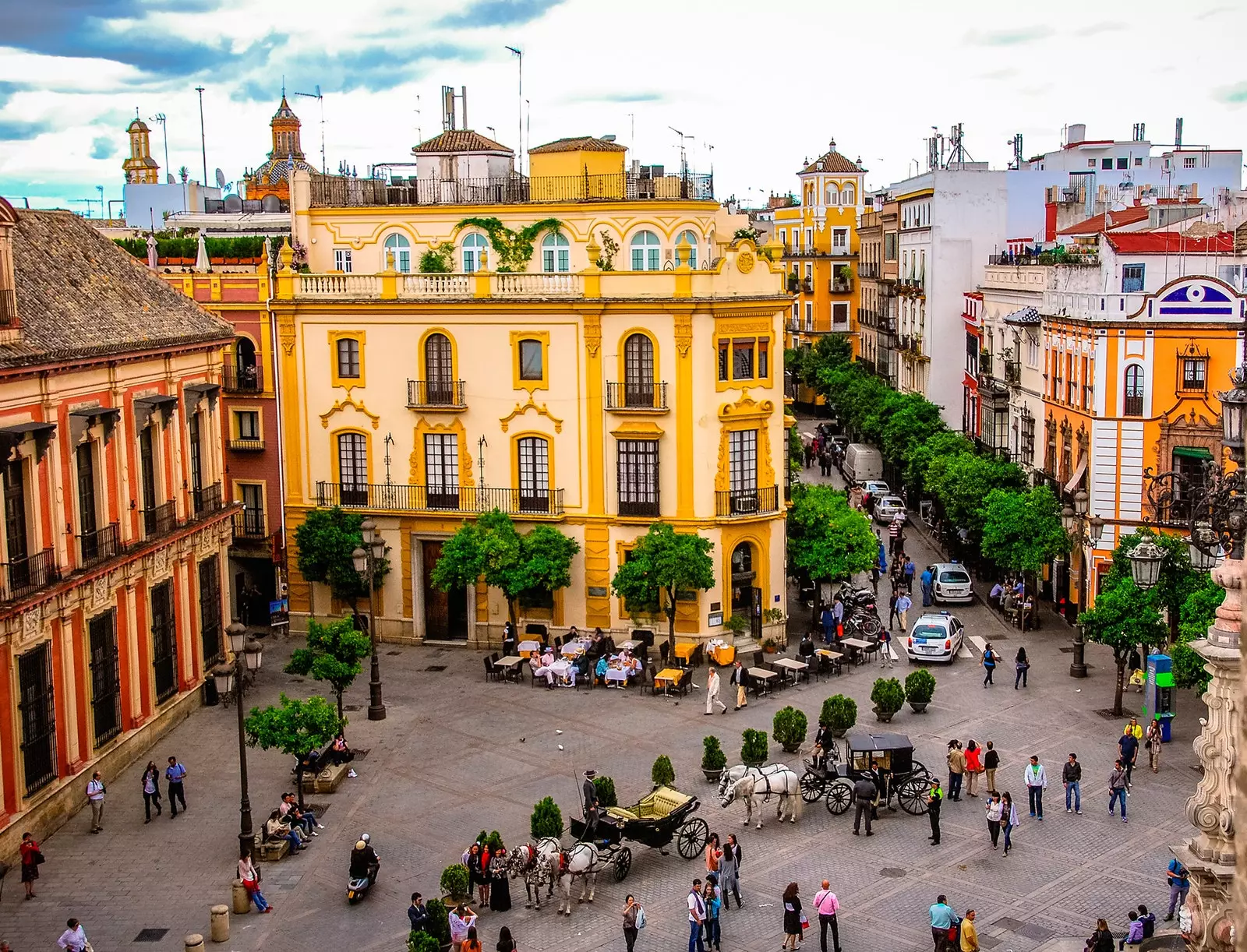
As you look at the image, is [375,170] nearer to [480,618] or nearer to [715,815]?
[480,618]

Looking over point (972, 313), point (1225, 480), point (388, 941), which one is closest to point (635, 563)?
point (388, 941)

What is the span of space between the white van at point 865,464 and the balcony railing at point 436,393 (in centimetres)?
3372

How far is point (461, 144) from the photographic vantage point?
175ft

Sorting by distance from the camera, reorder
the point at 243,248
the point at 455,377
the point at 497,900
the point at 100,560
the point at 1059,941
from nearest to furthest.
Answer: the point at 1059,941 < the point at 497,900 < the point at 100,560 < the point at 455,377 < the point at 243,248

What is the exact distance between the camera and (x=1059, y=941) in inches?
1011

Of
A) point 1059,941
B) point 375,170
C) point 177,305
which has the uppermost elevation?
point 375,170

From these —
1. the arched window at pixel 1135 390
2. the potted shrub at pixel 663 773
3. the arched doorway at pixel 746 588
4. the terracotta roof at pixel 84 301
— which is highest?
the terracotta roof at pixel 84 301

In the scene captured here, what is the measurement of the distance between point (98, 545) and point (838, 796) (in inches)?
672

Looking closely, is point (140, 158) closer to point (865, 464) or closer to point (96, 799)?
point (865, 464)

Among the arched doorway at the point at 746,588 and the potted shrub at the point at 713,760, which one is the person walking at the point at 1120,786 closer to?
the potted shrub at the point at 713,760

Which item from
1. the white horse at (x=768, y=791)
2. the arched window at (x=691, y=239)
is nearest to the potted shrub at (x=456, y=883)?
the white horse at (x=768, y=791)

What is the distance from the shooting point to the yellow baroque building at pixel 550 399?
4450cm

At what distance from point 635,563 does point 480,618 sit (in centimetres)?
634

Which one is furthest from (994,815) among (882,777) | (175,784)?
(175,784)
